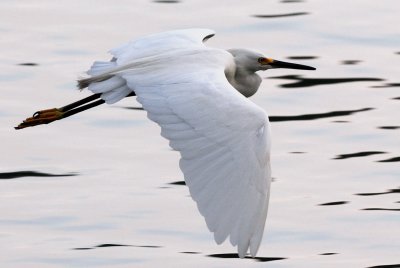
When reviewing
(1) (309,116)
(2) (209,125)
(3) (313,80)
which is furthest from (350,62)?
(2) (209,125)

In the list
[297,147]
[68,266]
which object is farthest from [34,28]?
[68,266]

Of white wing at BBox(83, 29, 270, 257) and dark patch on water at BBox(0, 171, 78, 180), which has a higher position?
white wing at BBox(83, 29, 270, 257)

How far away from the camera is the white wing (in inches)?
419

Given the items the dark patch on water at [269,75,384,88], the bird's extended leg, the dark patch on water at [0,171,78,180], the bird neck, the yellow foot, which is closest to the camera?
the bird neck

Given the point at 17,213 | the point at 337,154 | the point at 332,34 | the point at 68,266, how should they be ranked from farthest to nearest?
1. the point at 332,34
2. the point at 337,154
3. the point at 17,213
4. the point at 68,266

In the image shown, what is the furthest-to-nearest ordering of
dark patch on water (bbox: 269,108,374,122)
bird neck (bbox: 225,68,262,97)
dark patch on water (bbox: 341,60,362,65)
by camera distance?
dark patch on water (bbox: 341,60,362,65) → dark patch on water (bbox: 269,108,374,122) → bird neck (bbox: 225,68,262,97)

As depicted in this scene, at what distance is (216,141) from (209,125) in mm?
120

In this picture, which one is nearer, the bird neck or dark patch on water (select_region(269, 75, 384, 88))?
the bird neck

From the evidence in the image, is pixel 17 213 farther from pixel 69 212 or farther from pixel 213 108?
pixel 213 108

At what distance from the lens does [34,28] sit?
1830 centimetres

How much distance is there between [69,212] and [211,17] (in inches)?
208

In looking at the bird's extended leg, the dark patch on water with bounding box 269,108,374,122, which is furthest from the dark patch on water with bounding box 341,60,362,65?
the bird's extended leg

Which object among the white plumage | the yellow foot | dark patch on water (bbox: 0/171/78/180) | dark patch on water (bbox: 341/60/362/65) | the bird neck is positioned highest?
the white plumage

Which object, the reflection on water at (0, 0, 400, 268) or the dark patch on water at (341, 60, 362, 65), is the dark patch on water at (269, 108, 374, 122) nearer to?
the reflection on water at (0, 0, 400, 268)
